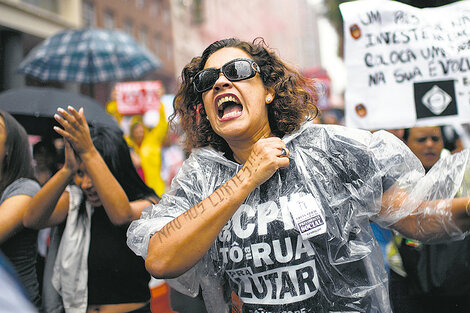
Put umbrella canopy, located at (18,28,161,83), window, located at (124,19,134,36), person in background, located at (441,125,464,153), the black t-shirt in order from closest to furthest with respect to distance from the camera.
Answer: the black t-shirt, person in background, located at (441,125,464,153), umbrella canopy, located at (18,28,161,83), window, located at (124,19,134,36)

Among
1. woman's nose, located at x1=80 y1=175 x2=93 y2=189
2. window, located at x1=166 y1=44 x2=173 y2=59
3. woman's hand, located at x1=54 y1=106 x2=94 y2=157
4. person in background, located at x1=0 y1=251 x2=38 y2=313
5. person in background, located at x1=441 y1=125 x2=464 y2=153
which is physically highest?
window, located at x1=166 y1=44 x2=173 y2=59

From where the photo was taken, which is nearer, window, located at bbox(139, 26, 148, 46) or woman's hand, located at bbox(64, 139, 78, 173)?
woman's hand, located at bbox(64, 139, 78, 173)

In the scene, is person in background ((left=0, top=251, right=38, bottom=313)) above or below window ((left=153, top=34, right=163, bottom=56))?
below

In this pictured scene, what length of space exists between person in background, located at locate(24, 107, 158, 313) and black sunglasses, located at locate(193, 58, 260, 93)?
68cm

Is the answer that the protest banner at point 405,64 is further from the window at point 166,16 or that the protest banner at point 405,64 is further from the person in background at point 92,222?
the window at point 166,16

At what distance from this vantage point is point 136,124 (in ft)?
18.9

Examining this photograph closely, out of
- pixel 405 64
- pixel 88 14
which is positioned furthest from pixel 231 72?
pixel 88 14

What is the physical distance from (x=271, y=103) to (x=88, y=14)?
61.4ft

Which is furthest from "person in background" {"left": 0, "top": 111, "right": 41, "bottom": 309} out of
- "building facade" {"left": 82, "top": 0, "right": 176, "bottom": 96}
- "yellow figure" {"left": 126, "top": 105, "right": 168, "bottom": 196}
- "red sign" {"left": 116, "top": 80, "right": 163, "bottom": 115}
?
"building facade" {"left": 82, "top": 0, "right": 176, "bottom": 96}

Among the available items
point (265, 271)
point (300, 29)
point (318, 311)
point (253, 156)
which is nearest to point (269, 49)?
point (253, 156)

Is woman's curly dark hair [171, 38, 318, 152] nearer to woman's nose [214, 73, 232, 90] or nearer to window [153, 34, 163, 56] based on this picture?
woman's nose [214, 73, 232, 90]

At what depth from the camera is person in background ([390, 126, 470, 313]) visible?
7.72ft

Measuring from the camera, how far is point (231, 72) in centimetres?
177

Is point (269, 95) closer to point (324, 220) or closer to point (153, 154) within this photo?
point (324, 220)
